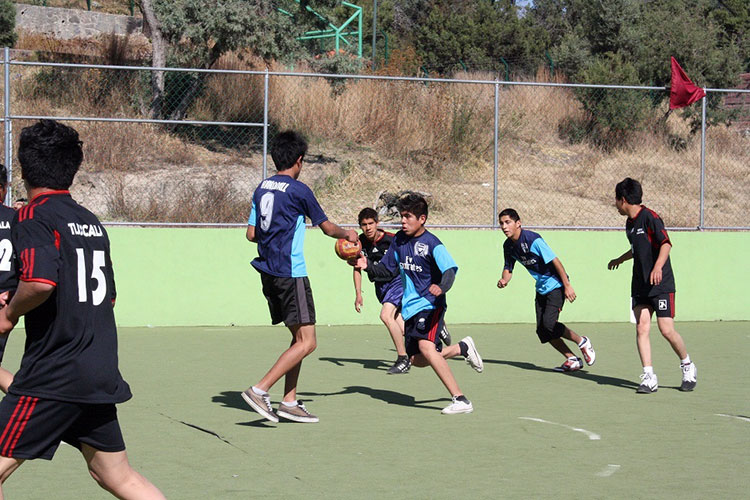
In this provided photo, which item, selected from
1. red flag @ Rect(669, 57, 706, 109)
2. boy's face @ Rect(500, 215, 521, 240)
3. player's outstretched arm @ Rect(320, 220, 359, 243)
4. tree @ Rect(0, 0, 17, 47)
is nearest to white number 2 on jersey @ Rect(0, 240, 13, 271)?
player's outstretched arm @ Rect(320, 220, 359, 243)

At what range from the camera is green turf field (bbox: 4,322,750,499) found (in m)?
5.47

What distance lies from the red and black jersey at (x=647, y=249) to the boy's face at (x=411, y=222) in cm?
219

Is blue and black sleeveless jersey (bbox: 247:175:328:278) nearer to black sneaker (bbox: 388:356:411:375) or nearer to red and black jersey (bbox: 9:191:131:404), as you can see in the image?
black sneaker (bbox: 388:356:411:375)

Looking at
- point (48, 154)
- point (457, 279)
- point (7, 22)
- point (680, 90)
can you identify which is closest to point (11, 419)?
point (48, 154)

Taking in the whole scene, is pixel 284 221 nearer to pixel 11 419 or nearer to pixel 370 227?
pixel 370 227

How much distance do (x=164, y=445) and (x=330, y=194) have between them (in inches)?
487

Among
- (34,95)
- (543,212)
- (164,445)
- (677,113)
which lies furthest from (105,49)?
(164,445)

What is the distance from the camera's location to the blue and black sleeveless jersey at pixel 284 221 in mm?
7121

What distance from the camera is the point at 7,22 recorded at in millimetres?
23953

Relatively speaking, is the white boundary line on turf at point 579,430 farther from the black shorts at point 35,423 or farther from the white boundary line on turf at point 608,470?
the black shorts at point 35,423

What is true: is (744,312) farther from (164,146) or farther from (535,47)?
(535,47)

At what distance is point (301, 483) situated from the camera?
215 inches

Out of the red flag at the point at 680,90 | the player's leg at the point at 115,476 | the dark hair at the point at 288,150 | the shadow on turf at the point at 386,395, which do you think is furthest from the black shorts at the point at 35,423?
the red flag at the point at 680,90

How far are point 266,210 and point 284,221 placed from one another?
0.52 feet
